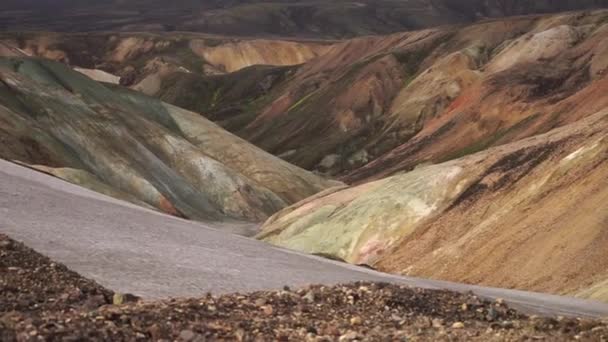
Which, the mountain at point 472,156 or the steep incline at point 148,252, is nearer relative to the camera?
the steep incline at point 148,252

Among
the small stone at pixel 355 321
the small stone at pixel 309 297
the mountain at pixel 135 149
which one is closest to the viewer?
the small stone at pixel 355 321

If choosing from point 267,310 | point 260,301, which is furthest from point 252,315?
point 260,301

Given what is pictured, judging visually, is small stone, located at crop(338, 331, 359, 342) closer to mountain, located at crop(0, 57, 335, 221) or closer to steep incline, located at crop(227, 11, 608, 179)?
mountain, located at crop(0, 57, 335, 221)

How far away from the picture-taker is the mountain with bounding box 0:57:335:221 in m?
69.1

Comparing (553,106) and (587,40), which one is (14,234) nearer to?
(553,106)

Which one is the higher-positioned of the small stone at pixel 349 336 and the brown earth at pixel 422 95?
the brown earth at pixel 422 95

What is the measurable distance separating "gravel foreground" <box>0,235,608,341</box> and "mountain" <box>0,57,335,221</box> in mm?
43987

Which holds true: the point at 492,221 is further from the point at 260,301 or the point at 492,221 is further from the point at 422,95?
the point at 422,95

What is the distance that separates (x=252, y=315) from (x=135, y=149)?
71.8 meters

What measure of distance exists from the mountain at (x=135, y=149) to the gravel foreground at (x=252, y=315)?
4399 cm

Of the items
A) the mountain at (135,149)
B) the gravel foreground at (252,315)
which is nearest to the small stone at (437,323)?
the gravel foreground at (252,315)

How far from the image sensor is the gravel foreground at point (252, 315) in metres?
10.9

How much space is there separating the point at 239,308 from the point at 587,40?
11726 cm

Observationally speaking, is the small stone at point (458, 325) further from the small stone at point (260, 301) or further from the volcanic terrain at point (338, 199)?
the small stone at point (260, 301)
